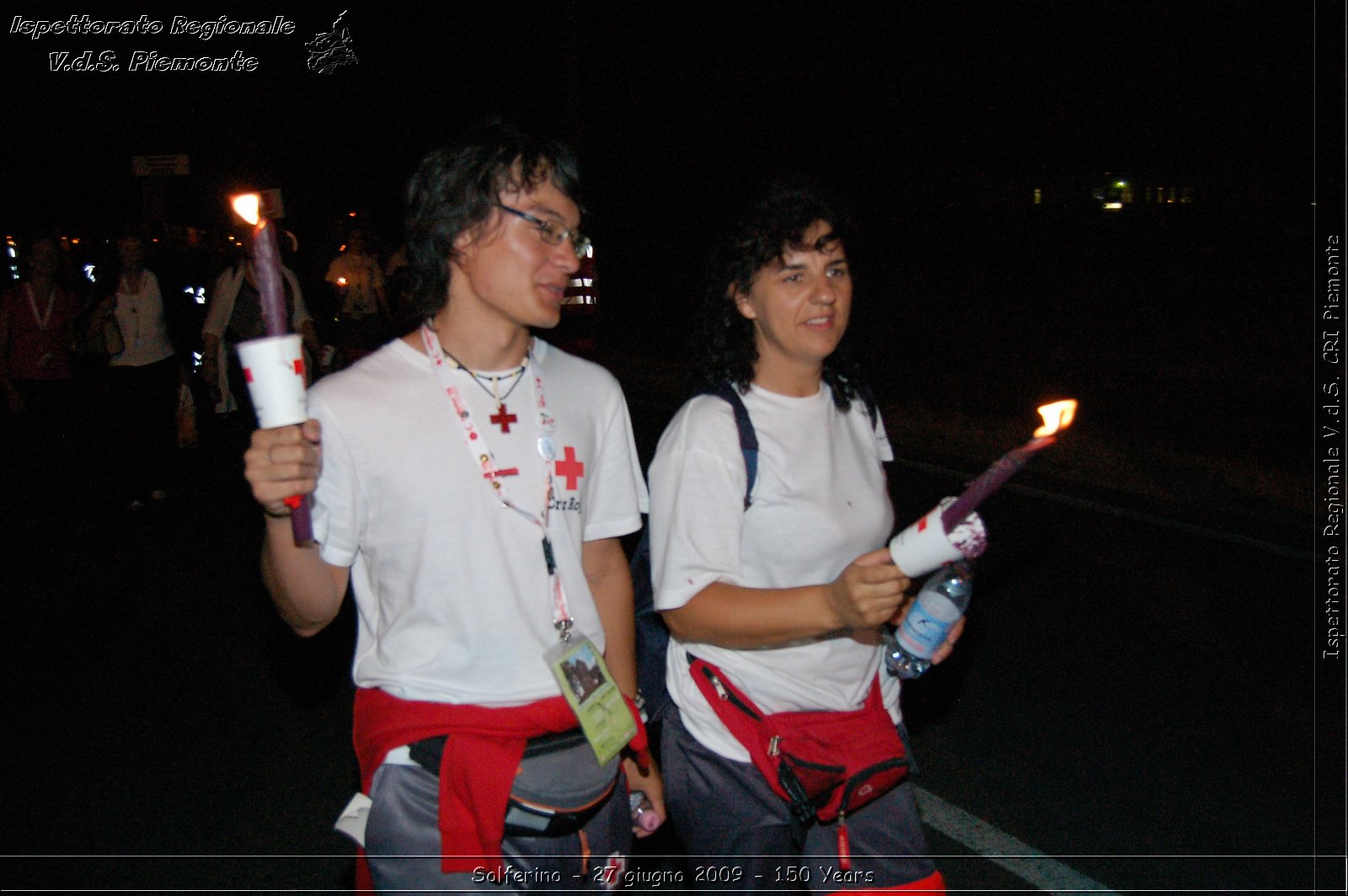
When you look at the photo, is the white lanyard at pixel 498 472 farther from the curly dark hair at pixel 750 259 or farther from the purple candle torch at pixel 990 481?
the purple candle torch at pixel 990 481

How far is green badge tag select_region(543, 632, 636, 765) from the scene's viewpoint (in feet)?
6.97

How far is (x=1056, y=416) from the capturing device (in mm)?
2027

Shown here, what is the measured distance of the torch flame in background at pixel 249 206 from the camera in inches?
73.5

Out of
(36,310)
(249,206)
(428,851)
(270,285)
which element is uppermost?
(36,310)

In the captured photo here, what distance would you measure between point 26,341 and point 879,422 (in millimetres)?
8116

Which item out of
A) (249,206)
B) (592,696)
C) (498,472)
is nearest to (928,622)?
(592,696)

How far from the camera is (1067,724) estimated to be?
462 centimetres

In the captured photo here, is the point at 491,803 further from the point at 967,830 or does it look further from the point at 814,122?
the point at 814,122

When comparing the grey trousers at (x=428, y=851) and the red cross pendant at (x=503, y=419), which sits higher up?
the red cross pendant at (x=503, y=419)

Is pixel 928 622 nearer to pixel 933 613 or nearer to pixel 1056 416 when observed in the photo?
pixel 933 613

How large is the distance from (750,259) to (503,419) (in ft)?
2.51

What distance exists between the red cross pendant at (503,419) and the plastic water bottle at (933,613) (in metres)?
0.92

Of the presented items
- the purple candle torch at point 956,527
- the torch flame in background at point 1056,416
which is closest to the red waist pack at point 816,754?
the purple candle torch at point 956,527

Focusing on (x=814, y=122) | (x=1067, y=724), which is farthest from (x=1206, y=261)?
(x=1067, y=724)
